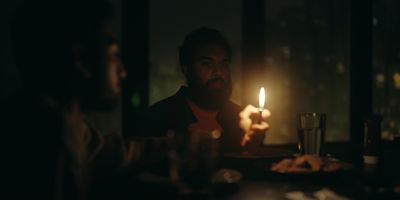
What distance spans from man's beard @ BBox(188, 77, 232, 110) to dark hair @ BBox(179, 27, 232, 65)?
6.6 inches

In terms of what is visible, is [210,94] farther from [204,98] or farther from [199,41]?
[199,41]

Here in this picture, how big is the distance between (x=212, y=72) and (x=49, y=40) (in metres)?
1.59

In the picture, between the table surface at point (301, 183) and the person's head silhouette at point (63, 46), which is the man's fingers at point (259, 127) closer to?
the table surface at point (301, 183)

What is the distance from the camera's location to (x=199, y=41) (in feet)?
9.47

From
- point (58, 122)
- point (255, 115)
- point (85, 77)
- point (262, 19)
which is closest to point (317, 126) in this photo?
point (255, 115)

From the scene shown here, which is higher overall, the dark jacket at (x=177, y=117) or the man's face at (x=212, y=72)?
the man's face at (x=212, y=72)

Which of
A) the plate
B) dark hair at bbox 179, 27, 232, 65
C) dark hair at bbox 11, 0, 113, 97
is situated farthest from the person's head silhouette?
dark hair at bbox 179, 27, 232, 65

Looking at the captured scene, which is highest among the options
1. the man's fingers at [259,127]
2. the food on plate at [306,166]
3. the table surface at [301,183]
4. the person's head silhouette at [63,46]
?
the person's head silhouette at [63,46]

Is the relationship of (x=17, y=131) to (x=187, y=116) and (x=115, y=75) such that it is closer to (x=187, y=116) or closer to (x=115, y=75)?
(x=115, y=75)

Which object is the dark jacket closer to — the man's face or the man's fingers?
the man's face

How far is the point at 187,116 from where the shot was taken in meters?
2.82

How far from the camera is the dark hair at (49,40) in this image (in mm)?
1290

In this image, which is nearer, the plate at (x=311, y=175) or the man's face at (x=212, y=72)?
the plate at (x=311, y=175)

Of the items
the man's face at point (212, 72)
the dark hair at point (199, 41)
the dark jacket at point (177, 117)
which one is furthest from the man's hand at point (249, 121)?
the dark hair at point (199, 41)
